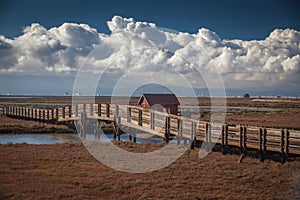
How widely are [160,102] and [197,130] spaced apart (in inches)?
417

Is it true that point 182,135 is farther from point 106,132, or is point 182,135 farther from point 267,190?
point 106,132

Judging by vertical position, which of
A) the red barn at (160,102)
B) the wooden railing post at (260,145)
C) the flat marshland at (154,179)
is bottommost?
the flat marshland at (154,179)

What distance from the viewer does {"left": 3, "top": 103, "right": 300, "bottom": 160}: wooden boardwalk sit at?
634 inches

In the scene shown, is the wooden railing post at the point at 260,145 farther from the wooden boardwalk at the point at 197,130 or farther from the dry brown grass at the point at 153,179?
the dry brown grass at the point at 153,179

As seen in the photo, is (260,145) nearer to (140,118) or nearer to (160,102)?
(140,118)

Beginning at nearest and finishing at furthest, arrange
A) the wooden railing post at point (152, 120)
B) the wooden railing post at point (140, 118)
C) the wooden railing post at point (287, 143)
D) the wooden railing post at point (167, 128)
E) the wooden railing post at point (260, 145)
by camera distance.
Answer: the wooden railing post at point (287, 143) → the wooden railing post at point (260, 145) → the wooden railing post at point (167, 128) → the wooden railing post at point (152, 120) → the wooden railing post at point (140, 118)

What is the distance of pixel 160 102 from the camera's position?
98.6 ft

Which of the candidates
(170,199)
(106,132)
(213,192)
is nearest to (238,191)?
(213,192)

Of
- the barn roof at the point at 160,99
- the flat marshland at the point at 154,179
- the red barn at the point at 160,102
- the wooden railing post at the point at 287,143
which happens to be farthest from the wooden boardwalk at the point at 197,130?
the barn roof at the point at 160,99

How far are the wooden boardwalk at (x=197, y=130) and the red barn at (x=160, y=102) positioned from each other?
11.2 feet

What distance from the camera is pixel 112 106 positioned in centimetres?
2816

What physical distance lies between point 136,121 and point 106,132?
14139 mm

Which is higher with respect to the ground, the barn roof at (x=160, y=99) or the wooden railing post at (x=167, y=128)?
the barn roof at (x=160, y=99)

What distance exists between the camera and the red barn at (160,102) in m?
29.7
